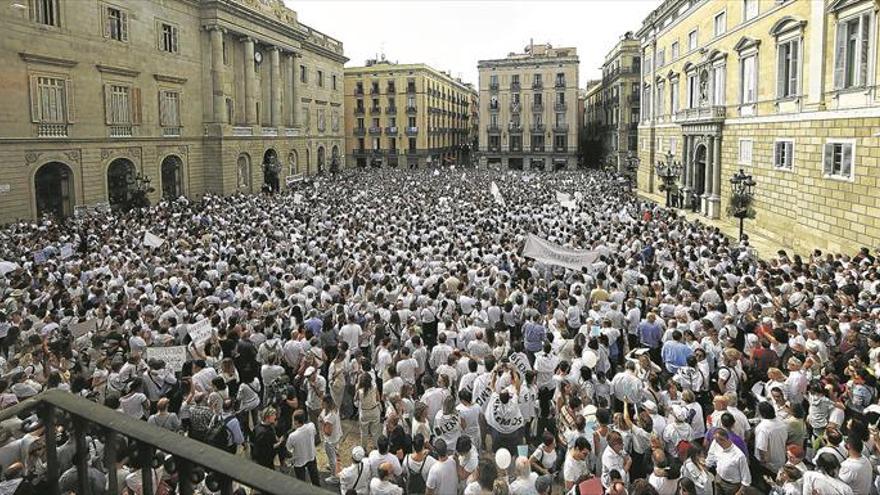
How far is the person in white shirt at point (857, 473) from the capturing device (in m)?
6.91

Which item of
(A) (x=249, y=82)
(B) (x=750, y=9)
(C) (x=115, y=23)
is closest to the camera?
(B) (x=750, y=9)

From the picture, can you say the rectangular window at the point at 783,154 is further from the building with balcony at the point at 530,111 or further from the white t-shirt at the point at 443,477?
the building with balcony at the point at 530,111

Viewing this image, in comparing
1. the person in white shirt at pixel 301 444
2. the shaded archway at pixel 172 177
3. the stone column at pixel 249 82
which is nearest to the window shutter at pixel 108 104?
the shaded archway at pixel 172 177

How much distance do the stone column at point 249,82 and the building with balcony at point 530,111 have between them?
146 feet

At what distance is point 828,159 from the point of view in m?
24.0

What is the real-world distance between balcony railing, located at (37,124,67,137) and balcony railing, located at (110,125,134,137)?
329 centimetres

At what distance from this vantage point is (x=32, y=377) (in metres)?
10.1

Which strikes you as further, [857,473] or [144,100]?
[144,100]

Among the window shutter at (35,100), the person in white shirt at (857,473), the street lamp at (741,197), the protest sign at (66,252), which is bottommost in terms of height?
the person in white shirt at (857,473)

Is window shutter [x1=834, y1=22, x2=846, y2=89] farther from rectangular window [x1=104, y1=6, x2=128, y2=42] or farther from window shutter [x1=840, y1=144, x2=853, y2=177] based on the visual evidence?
rectangular window [x1=104, y1=6, x2=128, y2=42]

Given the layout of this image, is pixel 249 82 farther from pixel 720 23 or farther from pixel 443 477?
pixel 443 477

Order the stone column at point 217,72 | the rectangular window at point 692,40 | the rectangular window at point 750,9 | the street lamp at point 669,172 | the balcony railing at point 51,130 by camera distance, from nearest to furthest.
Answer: the balcony railing at point 51,130
the rectangular window at point 750,9
the rectangular window at point 692,40
the street lamp at point 669,172
the stone column at point 217,72

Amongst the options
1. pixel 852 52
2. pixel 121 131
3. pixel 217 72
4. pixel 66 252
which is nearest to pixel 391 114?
pixel 217 72

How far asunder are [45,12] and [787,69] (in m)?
34.0
